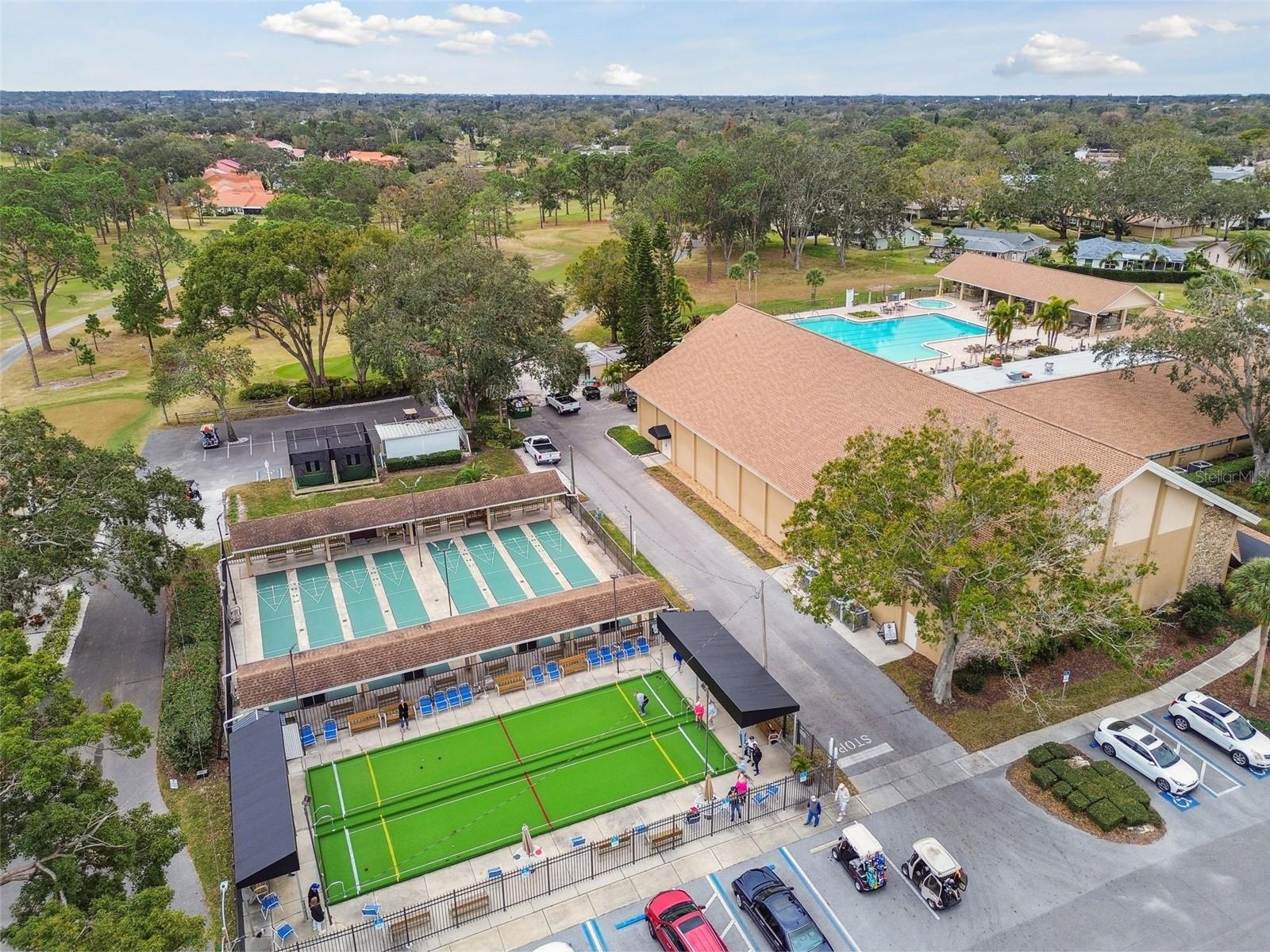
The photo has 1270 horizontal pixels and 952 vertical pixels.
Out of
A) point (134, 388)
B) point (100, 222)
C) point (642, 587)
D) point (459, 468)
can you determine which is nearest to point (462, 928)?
point (642, 587)

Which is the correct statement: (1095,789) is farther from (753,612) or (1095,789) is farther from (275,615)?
(275,615)

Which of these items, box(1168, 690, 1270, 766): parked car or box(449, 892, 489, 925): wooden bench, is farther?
box(1168, 690, 1270, 766): parked car

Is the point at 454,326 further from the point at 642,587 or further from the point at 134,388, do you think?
the point at 134,388

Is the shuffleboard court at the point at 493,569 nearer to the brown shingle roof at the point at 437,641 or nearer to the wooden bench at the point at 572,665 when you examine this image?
the brown shingle roof at the point at 437,641

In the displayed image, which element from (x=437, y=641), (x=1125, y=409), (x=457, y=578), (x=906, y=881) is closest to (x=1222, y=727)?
(x=906, y=881)

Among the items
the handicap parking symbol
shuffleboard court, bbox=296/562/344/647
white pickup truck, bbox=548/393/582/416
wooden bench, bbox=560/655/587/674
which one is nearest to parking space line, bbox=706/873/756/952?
wooden bench, bbox=560/655/587/674

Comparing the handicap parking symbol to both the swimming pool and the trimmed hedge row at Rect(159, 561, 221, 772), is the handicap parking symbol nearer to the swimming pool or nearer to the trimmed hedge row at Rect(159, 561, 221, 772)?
the trimmed hedge row at Rect(159, 561, 221, 772)

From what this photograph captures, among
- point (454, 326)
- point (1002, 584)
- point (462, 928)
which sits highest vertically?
point (454, 326)
